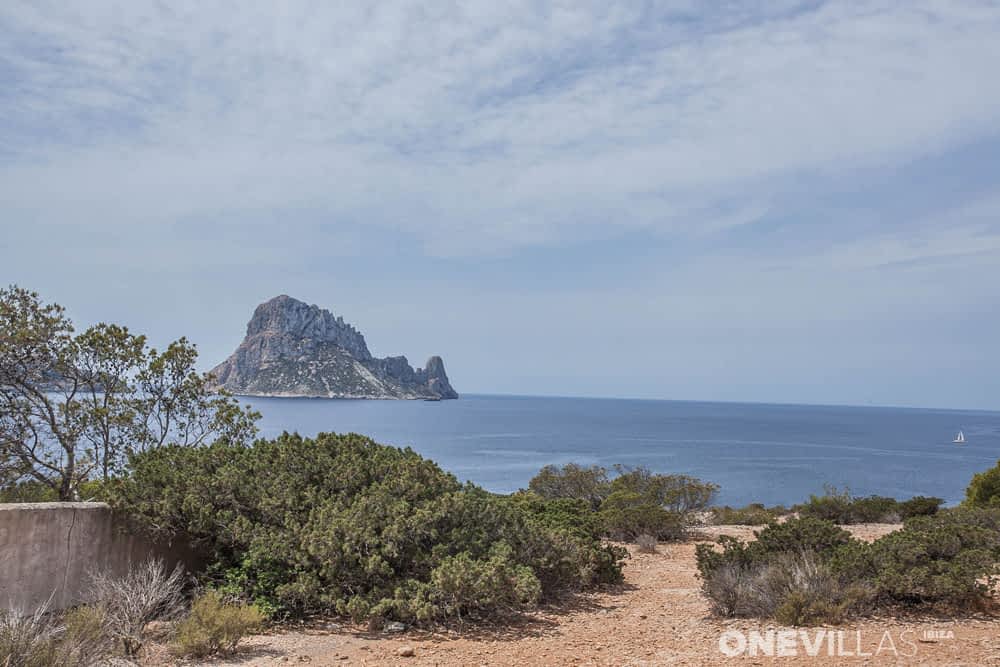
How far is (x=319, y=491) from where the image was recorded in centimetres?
820

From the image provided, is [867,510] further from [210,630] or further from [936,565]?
[210,630]

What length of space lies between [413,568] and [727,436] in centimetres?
10840

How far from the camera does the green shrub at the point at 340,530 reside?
23.5 ft

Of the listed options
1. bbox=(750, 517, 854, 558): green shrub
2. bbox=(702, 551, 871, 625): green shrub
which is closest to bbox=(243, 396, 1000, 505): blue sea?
bbox=(750, 517, 854, 558): green shrub

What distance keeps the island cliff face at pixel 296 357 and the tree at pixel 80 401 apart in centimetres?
14135

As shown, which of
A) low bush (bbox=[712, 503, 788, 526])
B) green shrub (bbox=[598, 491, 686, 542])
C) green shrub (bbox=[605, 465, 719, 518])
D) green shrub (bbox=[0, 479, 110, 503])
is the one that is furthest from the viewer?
low bush (bbox=[712, 503, 788, 526])

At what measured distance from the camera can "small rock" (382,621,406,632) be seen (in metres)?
7.12

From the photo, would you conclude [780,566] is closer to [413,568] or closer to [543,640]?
[543,640]

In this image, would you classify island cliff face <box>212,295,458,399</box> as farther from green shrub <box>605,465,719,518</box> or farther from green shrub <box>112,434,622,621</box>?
green shrub <box>112,434,622,621</box>

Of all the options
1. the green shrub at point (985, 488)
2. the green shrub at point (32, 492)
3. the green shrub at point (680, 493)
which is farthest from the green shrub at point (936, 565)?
the green shrub at point (985, 488)

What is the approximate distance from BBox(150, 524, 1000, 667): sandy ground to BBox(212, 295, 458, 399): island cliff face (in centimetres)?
14744

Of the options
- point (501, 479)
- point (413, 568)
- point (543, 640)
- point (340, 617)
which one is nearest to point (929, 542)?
point (543, 640)

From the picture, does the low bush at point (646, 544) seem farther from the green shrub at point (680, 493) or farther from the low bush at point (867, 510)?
the low bush at point (867, 510)

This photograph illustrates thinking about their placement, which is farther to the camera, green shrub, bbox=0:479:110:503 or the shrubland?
the shrubland
